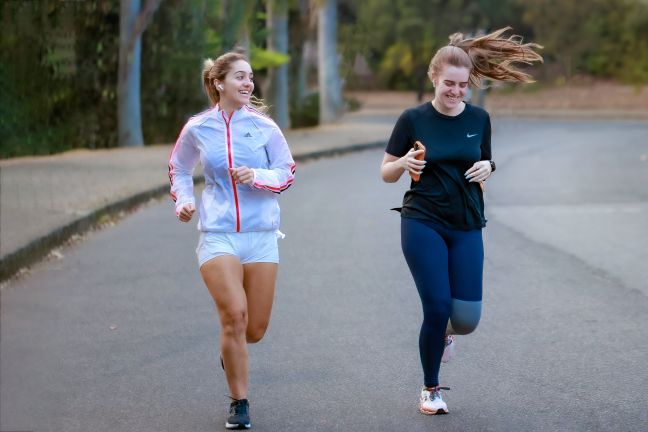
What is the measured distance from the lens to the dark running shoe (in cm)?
576

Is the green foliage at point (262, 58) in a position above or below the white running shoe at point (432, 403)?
above

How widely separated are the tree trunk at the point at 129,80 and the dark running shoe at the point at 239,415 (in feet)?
68.1

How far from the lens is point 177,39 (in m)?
28.3

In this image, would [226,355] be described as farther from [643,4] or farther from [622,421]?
[643,4]

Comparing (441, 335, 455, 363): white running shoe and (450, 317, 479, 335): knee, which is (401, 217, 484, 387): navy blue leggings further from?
(441, 335, 455, 363): white running shoe

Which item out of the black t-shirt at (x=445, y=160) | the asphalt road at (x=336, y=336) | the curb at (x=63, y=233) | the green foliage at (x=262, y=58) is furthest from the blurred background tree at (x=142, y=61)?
the black t-shirt at (x=445, y=160)

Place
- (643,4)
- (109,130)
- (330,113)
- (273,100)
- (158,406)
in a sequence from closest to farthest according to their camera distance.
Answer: (158,406)
(109,130)
(273,100)
(330,113)
(643,4)

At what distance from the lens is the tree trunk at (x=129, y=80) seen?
84.9ft

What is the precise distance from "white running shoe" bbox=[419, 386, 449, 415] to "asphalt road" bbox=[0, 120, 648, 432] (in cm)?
6

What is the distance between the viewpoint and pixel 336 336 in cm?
797

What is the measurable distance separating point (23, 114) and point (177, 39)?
8.86 m

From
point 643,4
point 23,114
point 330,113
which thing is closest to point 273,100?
point 330,113

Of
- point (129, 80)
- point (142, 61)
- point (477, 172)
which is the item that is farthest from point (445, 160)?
point (142, 61)

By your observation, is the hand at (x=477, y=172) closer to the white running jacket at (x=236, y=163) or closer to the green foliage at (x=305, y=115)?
the white running jacket at (x=236, y=163)
